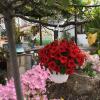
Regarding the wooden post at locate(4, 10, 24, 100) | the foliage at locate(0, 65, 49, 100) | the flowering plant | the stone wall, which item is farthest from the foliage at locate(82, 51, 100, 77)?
the wooden post at locate(4, 10, 24, 100)

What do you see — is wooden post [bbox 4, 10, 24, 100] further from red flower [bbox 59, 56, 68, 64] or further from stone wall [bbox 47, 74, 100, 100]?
stone wall [bbox 47, 74, 100, 100]

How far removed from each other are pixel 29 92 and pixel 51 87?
0.26 m

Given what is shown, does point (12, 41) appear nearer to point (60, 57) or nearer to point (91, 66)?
point (60, 57)

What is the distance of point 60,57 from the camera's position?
62.7 inches

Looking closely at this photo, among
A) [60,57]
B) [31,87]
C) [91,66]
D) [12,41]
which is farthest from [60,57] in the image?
[91,66]

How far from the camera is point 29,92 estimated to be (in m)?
1.93

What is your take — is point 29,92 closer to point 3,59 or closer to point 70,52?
point 70,52

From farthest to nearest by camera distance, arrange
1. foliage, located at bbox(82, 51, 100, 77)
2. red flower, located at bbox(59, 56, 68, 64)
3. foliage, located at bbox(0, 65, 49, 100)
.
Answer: foliage, located at bbox(82, 51, 100, 77) < foliage, located at bbox(0, 65, 49, 100) < red flower, located at bbox(59, 56, 68, 64)

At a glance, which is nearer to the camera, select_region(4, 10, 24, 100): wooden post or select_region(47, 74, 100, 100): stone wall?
select_region(4, 10, 24, 100): wooden post

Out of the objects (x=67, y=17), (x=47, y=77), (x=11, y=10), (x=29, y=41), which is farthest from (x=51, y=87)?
(x=29, y=41)

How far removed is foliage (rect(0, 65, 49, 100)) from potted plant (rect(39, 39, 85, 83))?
1.00ft

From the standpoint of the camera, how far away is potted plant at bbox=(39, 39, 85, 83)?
1.59m

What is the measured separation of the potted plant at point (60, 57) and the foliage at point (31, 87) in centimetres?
31

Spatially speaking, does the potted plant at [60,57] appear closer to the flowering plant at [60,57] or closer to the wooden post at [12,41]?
the flowering plant at [60,57]
